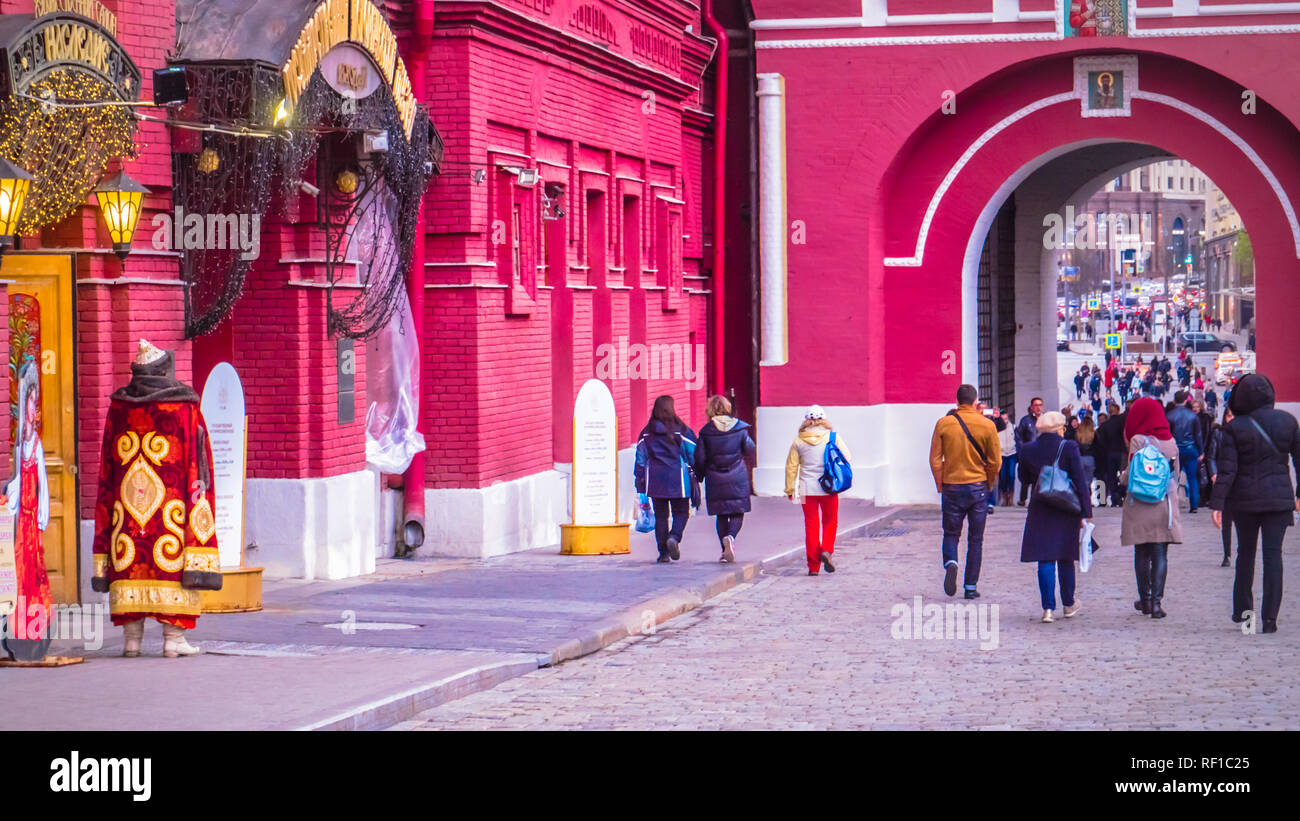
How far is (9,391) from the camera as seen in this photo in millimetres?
12484

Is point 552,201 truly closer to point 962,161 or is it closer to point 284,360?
point 284,360

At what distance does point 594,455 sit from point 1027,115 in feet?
38.1

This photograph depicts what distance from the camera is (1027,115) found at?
2778 cm

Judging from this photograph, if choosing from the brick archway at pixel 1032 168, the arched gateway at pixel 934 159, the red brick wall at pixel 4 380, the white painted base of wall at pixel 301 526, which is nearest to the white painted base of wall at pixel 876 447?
the arched gateway at pixel 934 159

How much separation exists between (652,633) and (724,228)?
15347mm

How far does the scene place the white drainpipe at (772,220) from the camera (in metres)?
27.6

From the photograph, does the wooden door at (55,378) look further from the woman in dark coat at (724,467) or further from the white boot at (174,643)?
the woman in dark coat at (724,467)

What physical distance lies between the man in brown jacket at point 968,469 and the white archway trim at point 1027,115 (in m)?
12.4

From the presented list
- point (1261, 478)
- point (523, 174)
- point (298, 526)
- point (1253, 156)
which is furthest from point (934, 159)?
point (1261, 478)

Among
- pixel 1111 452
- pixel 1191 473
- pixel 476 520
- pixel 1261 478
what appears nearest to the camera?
pixel 1261 478

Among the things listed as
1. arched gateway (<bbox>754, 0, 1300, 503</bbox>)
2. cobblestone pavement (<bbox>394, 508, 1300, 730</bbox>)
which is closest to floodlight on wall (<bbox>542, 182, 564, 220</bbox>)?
cobblestone pavement (<bbox>394, 508, 1300, 730</bbox>)

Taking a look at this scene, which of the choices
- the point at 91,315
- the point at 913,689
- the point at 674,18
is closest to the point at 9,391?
the point at 91,315
